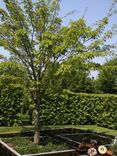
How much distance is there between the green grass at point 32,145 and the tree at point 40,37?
47 centimetres

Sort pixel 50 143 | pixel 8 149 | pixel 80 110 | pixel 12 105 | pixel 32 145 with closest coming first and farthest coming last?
pixel 8 149
pixel 32 145
pixel 50 143
pixel 12 105
pixel 80 110

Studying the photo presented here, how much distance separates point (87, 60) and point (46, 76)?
1946 millimetres

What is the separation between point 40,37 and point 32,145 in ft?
→ 12.9

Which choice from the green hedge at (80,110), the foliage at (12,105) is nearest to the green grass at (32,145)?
the foliage at (12,105)

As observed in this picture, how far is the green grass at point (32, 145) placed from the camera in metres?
10.4

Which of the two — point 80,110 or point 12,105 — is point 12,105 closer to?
point 12,105

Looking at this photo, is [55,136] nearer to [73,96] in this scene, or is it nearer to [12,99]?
[12,99]

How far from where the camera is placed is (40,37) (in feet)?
37.5

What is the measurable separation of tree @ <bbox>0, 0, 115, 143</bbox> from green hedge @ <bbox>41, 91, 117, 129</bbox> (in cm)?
575

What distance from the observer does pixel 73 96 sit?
60.5 feet

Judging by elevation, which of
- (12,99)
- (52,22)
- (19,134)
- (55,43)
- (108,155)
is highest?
(52,22)

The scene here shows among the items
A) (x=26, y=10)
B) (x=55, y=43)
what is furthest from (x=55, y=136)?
(x=26, y=10)

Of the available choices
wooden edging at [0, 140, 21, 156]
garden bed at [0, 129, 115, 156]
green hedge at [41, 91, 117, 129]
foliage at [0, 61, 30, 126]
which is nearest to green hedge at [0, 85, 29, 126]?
foliage at [0, 61, 30, 126]

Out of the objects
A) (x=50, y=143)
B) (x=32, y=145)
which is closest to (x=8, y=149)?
(x=32, y=145)
